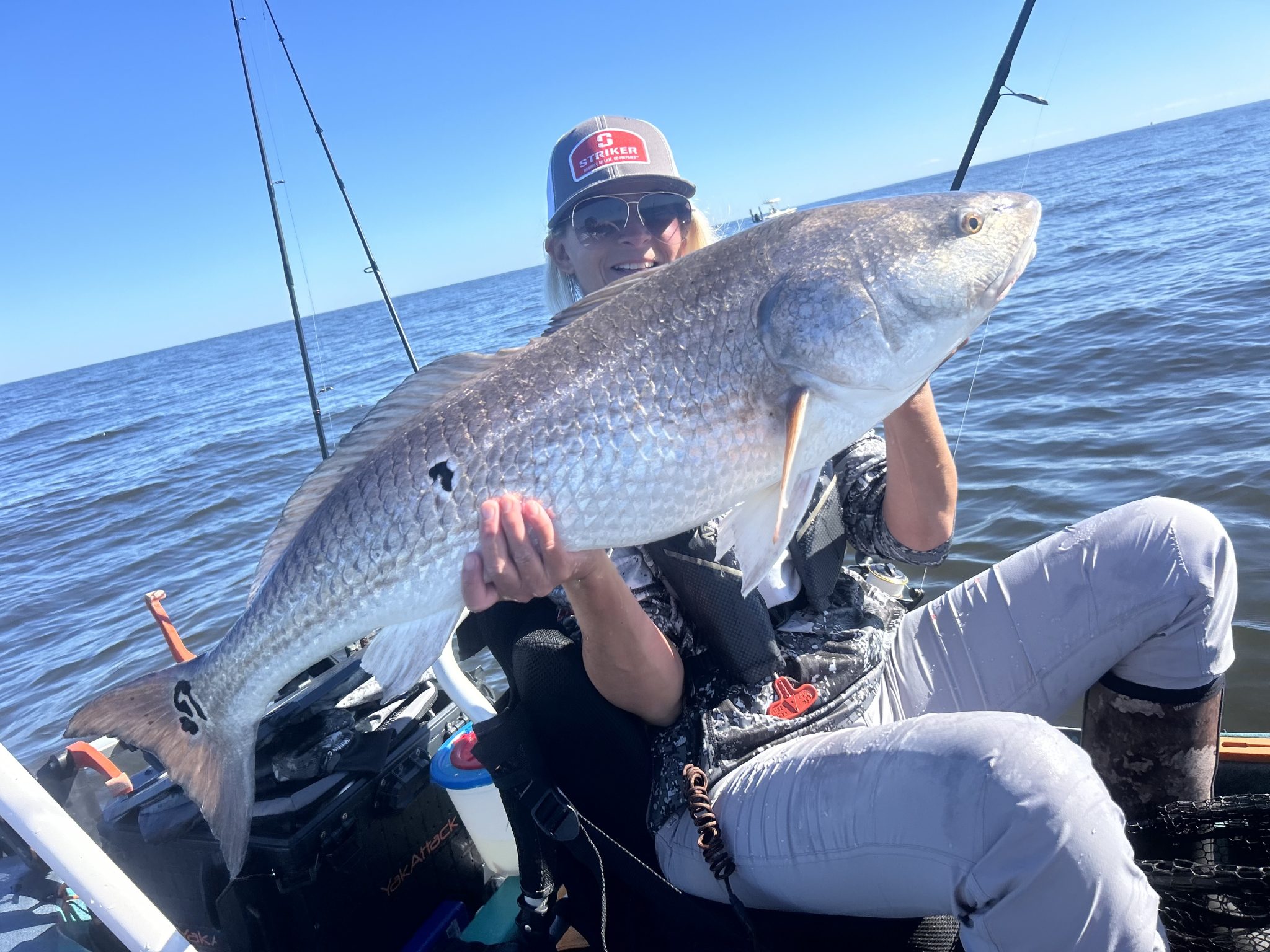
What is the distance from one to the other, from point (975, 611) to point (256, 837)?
2635mm

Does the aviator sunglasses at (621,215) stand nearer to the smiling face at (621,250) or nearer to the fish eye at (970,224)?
the smiling face at (621,250)

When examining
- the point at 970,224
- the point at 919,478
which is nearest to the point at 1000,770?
the point at 919,478

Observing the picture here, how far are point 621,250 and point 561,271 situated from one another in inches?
19.5

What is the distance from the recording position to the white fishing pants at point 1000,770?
63.2 inches

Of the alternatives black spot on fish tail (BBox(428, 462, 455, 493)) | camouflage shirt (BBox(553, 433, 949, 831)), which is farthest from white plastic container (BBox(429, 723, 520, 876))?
black spot on fish tail (BBox(428, 462, 455, 493))

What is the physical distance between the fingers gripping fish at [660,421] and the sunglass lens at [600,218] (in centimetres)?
87

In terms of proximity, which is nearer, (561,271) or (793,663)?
(793,663)

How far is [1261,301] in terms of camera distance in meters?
10.4

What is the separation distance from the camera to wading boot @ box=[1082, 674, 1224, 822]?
7.72 ft

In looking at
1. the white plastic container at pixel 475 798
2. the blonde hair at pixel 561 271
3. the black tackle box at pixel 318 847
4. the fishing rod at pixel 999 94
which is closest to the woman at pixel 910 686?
the blonde hair at pixel 561 271

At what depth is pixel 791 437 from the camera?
208cm

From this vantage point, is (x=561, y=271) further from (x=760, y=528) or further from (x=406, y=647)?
(x=406, y=647)

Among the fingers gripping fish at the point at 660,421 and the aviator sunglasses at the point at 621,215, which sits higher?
the aviator sunglasses at the point at 621,215

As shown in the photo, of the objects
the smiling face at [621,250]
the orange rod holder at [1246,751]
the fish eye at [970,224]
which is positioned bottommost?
the orange rod holder at [1246,751]
